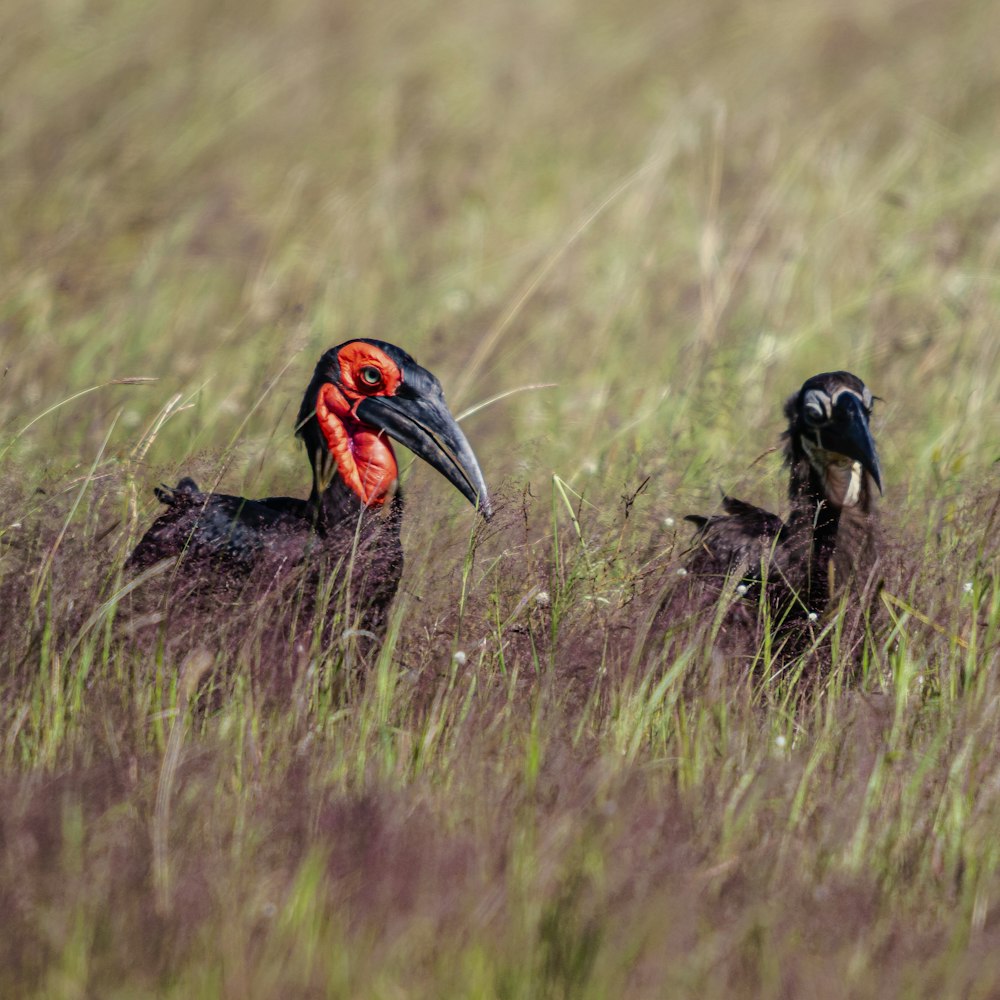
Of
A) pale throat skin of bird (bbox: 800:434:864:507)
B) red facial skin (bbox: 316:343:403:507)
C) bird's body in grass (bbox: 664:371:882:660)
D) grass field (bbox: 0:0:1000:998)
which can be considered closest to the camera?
grass field (bbox: 0:0:1000:998)

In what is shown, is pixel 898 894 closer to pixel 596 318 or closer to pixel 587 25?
pixel 596 318

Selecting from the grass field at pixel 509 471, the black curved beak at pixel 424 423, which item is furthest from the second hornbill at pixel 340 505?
the grass field at pixel 509 471

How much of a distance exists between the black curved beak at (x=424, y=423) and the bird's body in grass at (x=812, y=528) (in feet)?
1.99

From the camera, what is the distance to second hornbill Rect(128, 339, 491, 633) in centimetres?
320

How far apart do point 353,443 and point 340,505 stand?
19 centimetres

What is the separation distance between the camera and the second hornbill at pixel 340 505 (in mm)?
3195

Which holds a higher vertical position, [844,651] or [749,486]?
[749,486]

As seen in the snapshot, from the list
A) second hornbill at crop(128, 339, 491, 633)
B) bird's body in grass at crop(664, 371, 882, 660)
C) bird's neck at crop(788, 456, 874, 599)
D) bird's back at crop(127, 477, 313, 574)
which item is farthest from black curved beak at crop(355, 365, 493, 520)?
bird's neck at crop(788, 456, 874, 599)

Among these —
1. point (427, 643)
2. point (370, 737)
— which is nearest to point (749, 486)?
point (427, 643)

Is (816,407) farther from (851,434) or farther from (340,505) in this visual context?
(340,505)

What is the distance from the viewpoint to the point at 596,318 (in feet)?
18.4

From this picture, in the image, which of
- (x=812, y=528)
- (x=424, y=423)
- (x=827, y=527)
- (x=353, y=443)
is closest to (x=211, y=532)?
(x=353, y=443)

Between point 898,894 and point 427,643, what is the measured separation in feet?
3.80

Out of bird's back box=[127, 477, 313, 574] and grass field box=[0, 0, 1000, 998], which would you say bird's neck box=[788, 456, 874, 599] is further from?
bird's back box=[127, 477, 313, 574]
